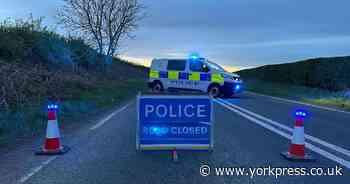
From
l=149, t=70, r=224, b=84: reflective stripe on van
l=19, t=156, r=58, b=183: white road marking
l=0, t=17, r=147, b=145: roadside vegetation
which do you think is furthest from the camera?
l=149, t=70, r=224, b=84: reflective stripe on van

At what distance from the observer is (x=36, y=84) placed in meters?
17.4

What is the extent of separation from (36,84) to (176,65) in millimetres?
8599

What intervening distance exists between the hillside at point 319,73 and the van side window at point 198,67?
1355 centimetres

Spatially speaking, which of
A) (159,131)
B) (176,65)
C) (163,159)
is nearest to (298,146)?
(163,159)

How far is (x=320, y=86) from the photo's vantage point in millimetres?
35188

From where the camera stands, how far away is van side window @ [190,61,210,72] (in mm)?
23234

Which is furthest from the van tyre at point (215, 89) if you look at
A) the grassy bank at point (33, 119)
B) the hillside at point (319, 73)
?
the hillside at point (319, 73)

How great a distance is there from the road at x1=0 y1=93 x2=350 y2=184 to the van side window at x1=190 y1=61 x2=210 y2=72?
1260 centimetres

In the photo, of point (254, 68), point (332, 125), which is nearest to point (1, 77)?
point (332, 125)

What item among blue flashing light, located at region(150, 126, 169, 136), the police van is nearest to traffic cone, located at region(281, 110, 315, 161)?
blue flashing light, located at region(150, 126, 169, 136)

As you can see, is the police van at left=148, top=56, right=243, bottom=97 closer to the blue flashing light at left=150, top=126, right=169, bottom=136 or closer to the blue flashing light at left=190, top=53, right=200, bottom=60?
the blue flashing light at left=190, top=53, right=200, bottom=60

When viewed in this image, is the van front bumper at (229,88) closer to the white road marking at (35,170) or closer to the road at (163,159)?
the road at (163,159)

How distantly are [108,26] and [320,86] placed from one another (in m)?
17.6

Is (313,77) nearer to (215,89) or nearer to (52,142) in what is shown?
(215,89)
